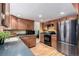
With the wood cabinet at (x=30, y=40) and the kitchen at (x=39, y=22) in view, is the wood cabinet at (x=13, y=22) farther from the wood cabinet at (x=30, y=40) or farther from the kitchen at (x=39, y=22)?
the wood cabinet at (x=30, y=40)

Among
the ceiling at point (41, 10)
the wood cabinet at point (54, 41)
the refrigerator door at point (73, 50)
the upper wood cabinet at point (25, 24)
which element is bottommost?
the refrigerator door at point (73, 50)

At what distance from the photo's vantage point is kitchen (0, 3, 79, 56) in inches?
63.1

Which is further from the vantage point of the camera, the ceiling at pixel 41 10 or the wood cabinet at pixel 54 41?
the wood cabinet at pixel 54 41

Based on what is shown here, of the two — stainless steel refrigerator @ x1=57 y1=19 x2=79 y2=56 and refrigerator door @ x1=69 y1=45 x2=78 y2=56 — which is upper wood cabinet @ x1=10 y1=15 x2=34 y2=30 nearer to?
stainless steel refrigerator @ x1=57 y1=19 x2=79 y2=56

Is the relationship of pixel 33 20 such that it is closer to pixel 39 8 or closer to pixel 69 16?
pixel 39 8

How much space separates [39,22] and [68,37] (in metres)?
0.52

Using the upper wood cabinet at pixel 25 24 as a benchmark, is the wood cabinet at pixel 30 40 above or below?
below

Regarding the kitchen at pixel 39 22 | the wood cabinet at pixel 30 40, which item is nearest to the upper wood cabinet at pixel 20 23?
the kitchen at pixel 39 22

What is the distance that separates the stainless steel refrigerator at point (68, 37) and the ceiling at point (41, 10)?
186mm

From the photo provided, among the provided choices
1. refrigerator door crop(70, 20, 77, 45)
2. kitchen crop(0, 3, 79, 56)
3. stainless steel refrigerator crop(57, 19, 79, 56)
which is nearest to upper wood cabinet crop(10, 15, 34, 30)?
kitchen crop(0, 3, 79, 56)

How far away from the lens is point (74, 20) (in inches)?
64.2

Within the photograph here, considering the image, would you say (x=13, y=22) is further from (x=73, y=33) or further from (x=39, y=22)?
(x=73, y=33)

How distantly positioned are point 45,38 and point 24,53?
0.42m

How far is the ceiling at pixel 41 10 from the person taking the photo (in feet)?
5.23
